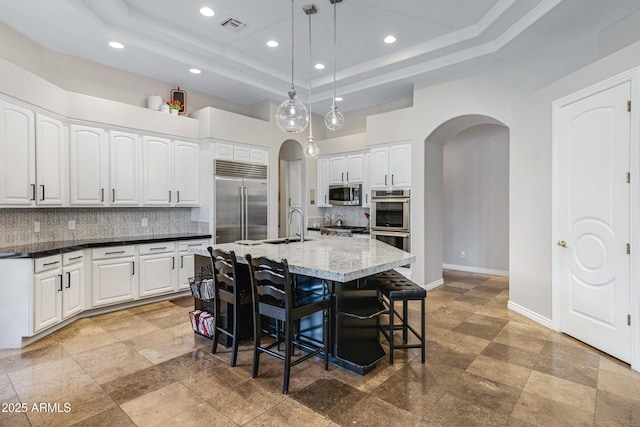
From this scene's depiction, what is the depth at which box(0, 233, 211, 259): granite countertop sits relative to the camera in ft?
10.2

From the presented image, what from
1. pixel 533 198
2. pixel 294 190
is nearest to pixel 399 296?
pixel 533 198

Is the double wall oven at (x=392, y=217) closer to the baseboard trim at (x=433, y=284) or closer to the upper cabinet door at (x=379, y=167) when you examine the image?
the upper cabinet door at (x=379, y=167)

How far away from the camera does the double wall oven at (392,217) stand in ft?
17.1

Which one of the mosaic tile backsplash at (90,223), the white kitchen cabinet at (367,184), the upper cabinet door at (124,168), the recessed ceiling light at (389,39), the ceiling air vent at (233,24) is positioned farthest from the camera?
the white kitchen cabinet at (367,184)

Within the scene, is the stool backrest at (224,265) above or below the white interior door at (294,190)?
below

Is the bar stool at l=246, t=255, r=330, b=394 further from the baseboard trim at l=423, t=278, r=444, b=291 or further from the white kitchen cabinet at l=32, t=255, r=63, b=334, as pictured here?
the baseboard trim at l=423, t=278, r=444, b=291

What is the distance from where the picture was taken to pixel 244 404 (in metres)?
2.21

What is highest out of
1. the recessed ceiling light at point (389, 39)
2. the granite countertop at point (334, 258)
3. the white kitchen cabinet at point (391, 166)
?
the recessed ceiling light at point (389, 39)

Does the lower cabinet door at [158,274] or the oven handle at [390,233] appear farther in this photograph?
the oven handle at [390,233]

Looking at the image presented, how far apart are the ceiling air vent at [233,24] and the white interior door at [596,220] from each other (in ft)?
12.2

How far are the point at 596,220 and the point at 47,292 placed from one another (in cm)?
543

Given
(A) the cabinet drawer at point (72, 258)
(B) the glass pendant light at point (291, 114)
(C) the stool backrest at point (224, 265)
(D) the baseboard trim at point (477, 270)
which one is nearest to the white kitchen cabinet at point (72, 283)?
(A) the cabinet drawer at point (72, 258)

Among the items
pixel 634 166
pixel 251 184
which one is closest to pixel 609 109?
pixel 634 166

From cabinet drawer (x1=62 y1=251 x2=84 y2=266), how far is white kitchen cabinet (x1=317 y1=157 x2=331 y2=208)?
416 cm
